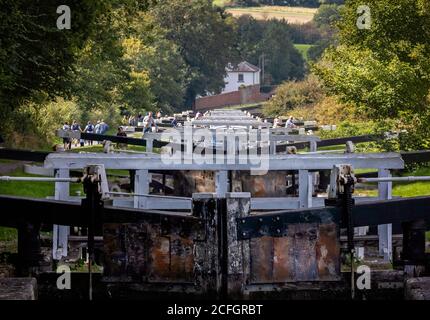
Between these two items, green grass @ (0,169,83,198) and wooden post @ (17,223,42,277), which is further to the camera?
green grass @ (0,169,83,198)

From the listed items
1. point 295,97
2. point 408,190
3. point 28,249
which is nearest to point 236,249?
point 28,249

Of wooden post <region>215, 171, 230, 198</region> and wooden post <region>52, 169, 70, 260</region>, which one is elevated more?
wooden post <region>215, 171, 230, 198</region>

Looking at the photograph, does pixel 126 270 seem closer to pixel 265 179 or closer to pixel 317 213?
pixel 317 213

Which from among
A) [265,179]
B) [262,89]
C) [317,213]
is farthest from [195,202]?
[262,89]

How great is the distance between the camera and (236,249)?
45.4ft

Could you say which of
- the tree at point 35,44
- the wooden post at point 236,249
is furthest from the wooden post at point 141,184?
the tree at point 35,44

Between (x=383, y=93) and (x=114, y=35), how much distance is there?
8.46 m

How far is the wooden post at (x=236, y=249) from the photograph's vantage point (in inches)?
537

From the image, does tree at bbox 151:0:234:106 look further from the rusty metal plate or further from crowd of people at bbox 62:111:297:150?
the rusty metal plate

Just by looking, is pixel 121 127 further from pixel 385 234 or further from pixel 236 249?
pixel 236 249

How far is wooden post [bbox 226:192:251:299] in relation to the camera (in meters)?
13.6

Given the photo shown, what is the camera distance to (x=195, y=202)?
13.9 metres

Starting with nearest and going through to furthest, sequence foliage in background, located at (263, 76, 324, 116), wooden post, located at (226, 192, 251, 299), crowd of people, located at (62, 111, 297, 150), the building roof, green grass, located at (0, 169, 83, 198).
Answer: wooden post, located at (226, 192, 251, 299)
green grass, located at (0, 169, 83, 198)
crowd of people, located at (62, 111, 297, 150)
foliage in background, located at (263, 76, 324, 116)
the building roof

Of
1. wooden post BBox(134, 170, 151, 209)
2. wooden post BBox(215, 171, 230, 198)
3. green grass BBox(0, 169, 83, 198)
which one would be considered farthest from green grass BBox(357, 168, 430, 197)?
wooden post BBox(215, 171, 230, 198)
